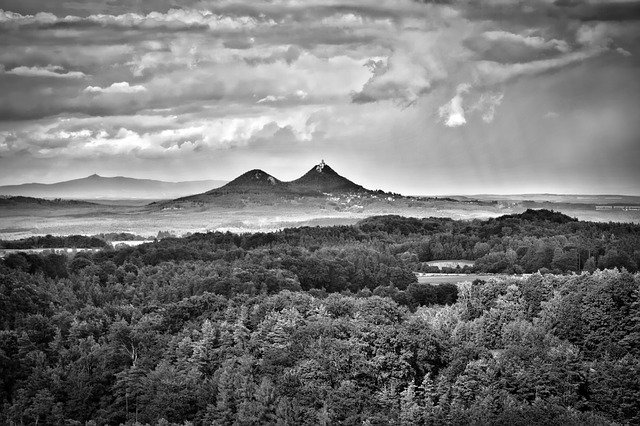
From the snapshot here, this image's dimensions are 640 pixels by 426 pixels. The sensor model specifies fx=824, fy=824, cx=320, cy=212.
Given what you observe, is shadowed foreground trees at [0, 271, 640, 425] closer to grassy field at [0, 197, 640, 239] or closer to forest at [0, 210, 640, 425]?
forest at [0, 210, 640, 425]

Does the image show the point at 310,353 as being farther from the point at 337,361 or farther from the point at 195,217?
the point at 195,217

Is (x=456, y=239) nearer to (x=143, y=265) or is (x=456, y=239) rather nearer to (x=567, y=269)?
(x=567, y=269)

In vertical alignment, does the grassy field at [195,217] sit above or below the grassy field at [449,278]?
above

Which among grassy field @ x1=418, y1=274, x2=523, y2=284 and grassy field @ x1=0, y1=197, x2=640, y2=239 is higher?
grassy field @ x1=0, y1=197, x2=640, y2=239

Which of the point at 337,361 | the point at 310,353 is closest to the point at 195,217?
the point at 310,353

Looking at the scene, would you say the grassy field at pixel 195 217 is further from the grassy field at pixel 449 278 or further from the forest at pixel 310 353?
the forest at pixel 310 353

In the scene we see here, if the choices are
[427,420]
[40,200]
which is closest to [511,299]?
[427,420]

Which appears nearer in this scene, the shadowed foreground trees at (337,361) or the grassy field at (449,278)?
the shadowed foreground trees at (337,361)

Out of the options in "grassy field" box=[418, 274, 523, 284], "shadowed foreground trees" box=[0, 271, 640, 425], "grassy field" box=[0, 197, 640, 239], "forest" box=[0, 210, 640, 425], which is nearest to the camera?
"shadowed foreground trees" box=[0, 271, 640, 425]

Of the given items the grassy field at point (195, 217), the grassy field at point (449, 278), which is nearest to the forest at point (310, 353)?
Answer: the grassy field at point (449, 278)

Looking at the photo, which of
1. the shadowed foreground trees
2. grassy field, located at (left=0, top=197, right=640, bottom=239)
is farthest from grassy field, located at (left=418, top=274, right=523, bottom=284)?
grassy field, located at (left=0, top=197, right=640, bottom=239)
